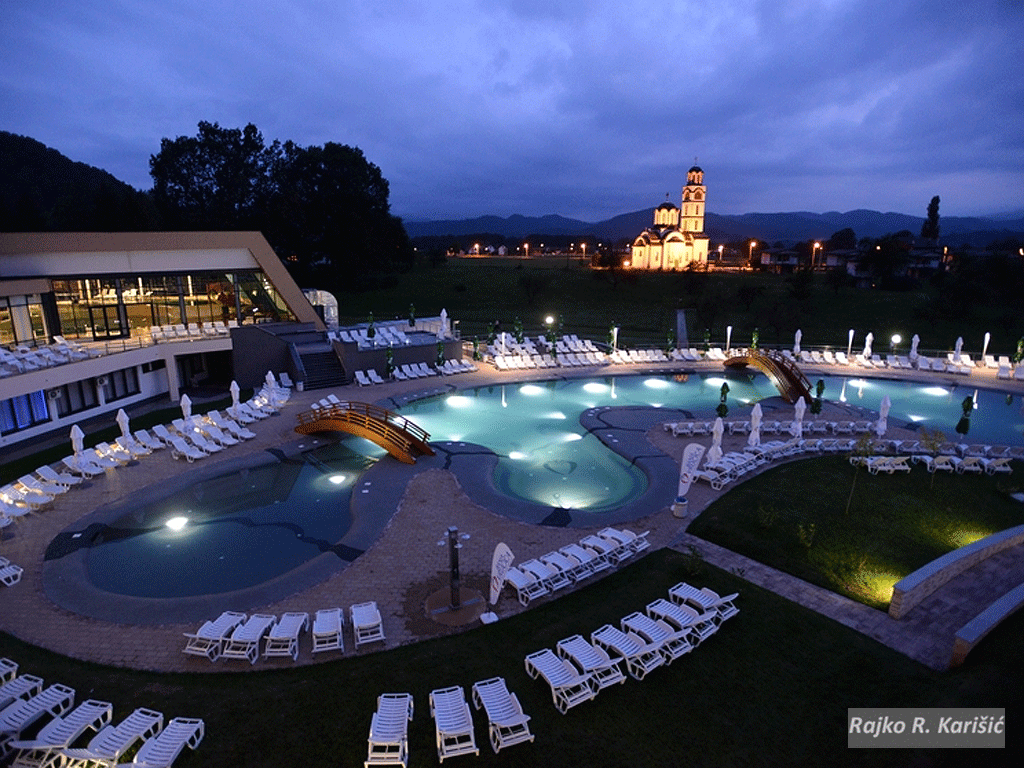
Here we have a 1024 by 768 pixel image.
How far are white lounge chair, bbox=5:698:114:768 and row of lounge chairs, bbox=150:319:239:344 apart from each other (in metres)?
20.2

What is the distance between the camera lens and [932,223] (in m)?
89.5

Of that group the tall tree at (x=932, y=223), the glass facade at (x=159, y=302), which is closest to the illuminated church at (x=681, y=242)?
the tall tree at (x=932, y=223)

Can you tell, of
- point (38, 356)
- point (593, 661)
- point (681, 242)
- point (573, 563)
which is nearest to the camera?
point (593, 661)

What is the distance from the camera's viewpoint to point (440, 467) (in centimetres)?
1594

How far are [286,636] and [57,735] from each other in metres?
2.67

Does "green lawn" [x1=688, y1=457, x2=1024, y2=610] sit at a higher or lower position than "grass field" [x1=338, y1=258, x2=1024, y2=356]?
lower

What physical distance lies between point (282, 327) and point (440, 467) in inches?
624

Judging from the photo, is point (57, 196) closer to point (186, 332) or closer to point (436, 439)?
point (186, 332)

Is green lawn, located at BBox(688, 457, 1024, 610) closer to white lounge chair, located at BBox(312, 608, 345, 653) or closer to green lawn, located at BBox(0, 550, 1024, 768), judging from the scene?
green lawn, located at BBox(0, 550, 1024, 768)

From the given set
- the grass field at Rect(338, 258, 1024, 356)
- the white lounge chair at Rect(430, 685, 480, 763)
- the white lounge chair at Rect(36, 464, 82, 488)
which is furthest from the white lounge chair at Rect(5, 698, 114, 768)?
the grass field at Rect(338, 258, 1024, 356)

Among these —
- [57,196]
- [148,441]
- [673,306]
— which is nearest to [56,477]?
[148,441]

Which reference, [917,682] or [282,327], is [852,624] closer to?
[917,682]

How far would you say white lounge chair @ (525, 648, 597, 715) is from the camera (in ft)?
23.6

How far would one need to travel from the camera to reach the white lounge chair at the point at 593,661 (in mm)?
7543
